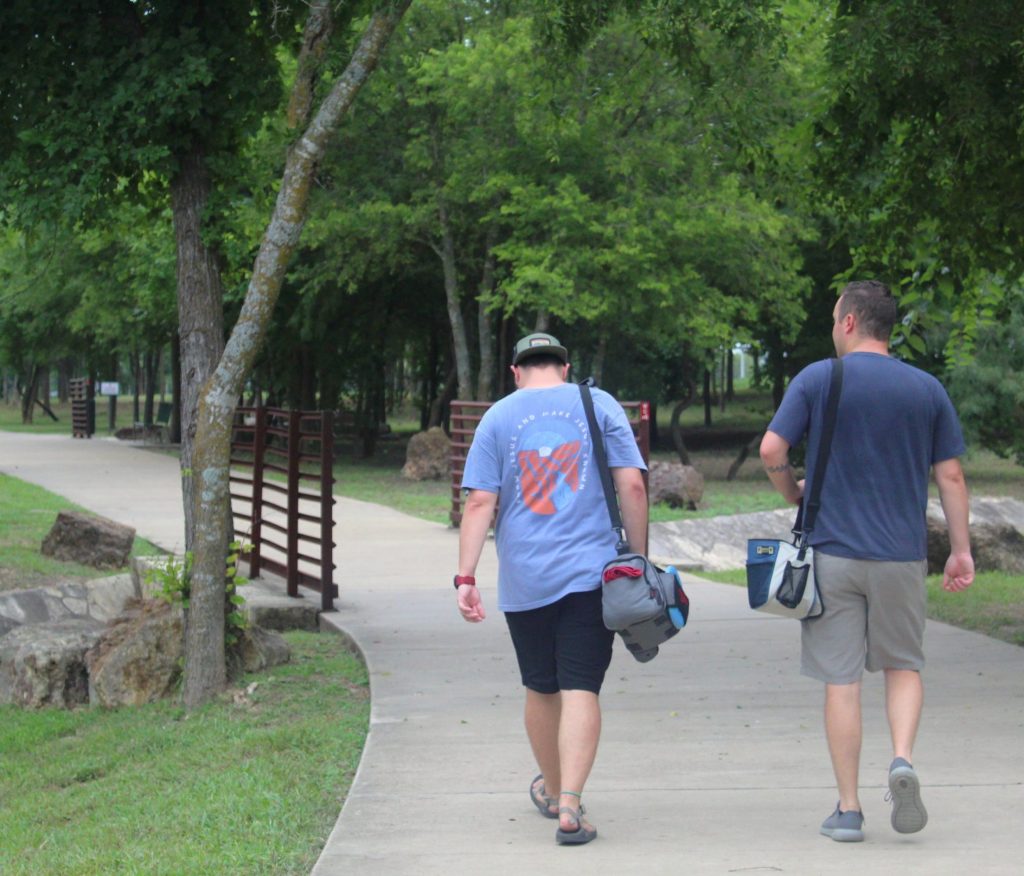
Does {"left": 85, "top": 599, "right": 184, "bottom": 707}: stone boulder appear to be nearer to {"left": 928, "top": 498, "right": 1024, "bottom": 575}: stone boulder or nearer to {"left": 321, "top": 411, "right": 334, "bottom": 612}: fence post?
{"left": 321, "top": 411, "right": 334, "bottom": 612}: fence post

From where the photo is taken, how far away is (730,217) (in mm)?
23344

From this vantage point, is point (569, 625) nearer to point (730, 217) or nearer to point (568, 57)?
point (568, 57)

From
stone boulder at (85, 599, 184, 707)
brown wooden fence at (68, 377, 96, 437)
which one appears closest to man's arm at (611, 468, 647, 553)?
stone boulder at (85, 599, 184, 707)

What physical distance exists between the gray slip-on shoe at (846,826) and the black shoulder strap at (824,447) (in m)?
0.92

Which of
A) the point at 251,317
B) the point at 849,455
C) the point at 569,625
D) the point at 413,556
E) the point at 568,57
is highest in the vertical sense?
the point at 568,57

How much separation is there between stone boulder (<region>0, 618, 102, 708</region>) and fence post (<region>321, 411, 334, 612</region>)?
2339 mm

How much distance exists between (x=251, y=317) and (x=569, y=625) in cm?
316

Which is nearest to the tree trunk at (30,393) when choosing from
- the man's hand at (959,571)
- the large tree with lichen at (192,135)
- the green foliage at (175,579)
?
the large tree with lichen at (192,135)

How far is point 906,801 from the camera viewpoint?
476cm

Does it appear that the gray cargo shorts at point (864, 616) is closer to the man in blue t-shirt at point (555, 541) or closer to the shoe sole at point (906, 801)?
the shoe sole at point (906, 801)

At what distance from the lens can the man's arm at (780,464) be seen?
16.6 feet

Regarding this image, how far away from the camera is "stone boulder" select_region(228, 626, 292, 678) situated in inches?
324

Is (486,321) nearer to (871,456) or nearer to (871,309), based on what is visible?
(871,309)

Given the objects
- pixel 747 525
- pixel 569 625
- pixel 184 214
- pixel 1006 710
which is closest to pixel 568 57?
pixel 184 214
